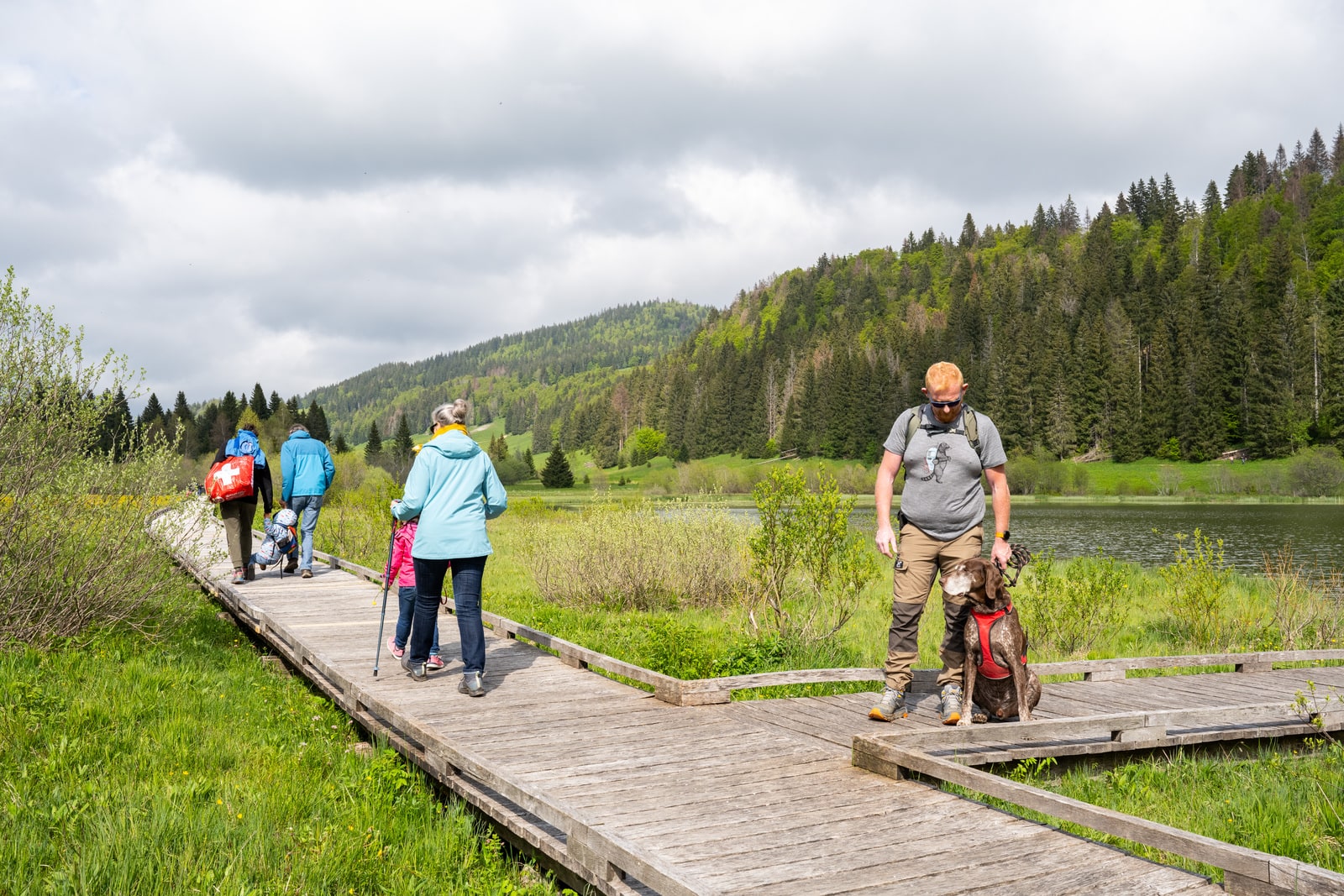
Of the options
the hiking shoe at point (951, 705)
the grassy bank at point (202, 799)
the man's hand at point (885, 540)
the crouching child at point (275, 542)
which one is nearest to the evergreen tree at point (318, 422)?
the crouching child at point (275, 542)

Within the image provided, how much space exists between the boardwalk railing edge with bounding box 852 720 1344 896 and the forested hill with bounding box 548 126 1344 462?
102 m

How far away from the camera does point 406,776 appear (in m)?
5.61

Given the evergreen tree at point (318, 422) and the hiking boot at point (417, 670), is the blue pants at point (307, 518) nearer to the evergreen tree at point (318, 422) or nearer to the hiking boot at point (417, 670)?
the hiking boot at point (417, 670)

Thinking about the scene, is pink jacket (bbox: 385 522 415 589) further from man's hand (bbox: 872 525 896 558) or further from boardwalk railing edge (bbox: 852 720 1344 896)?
boardwalk railing edge (bbox: 852 720 1344 896)

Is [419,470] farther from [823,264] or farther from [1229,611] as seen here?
[823,264]

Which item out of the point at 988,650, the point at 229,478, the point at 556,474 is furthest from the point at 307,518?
the point at 556,474

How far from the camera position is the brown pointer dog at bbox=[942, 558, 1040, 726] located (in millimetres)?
5535

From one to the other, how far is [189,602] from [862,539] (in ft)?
27.9

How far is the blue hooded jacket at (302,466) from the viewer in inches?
527

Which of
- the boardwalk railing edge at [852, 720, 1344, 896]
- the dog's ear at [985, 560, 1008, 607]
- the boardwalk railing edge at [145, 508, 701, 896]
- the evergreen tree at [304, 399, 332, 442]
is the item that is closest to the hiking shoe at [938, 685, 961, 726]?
the boardwalk railing edge at [852, 720, 1344, 896]

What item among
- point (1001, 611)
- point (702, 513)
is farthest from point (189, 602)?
point (1001, 611)

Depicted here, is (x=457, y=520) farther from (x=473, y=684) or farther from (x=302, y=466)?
(x=302, y=466)

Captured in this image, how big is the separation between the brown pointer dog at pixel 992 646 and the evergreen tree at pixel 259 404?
116699 mm

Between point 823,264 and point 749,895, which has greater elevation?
point 823,264
